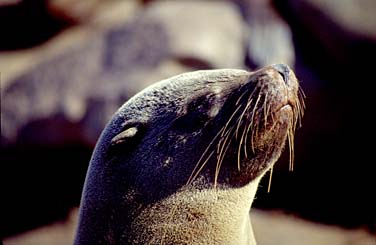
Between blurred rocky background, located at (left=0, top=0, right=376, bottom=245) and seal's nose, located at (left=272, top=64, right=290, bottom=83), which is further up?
seal's nose, located at (left=272, top=64, right=290, bottom=83)

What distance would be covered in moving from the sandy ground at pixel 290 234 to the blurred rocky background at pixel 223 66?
2cm

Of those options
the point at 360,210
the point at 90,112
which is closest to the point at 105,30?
the point at 90,112

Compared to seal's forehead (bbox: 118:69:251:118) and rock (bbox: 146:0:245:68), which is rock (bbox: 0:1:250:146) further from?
seal's forehead (bbox: 118:69:251:118)

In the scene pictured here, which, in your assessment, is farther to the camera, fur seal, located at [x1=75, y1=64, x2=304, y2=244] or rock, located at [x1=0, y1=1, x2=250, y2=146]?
rock, located at [x1=0, y1=1, x2=250, y2=146]

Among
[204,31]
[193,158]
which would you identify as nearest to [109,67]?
[204,31]

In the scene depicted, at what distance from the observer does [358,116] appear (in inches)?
273

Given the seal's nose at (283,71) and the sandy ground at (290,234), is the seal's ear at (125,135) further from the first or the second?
the sandy ground at (290,234)

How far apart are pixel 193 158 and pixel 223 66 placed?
413 cm

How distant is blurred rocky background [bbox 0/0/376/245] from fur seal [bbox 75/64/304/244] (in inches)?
148

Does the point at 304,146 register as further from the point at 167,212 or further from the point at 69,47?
the point at 167,212

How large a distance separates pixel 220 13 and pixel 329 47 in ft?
3.92

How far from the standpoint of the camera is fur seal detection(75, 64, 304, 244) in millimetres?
2678

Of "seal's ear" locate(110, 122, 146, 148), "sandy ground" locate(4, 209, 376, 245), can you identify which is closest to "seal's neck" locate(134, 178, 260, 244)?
"seal's ear" locate(110, 122, 146, 148)

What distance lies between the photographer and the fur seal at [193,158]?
2.68m
